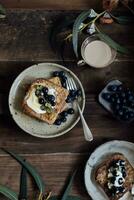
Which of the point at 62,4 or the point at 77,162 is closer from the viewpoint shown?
the point at 77,162

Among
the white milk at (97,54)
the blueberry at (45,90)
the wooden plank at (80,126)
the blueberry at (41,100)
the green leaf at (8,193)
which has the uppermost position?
the white milk at (97,54)

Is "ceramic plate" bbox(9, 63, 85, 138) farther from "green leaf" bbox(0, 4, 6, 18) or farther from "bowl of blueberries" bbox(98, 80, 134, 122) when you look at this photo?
"green leaf" bbox(0, 4, 6, 18)

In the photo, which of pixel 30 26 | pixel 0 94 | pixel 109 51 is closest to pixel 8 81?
pixel 0 94

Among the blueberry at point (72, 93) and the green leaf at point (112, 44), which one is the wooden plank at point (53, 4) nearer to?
the green leaf at point (112, 44)

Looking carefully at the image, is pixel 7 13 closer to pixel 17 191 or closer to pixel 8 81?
pixel 8 81

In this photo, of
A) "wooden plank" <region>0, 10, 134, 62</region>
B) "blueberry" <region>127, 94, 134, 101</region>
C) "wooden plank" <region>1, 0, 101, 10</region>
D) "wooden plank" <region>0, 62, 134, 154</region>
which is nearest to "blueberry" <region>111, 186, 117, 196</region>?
"wooden plank" <region>0, 62, 134, 154</region>

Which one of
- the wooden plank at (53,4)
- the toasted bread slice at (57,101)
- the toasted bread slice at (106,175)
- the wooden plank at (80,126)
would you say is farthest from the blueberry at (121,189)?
the wooden plank at (53,4)

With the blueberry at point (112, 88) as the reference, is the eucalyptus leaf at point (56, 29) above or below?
above
